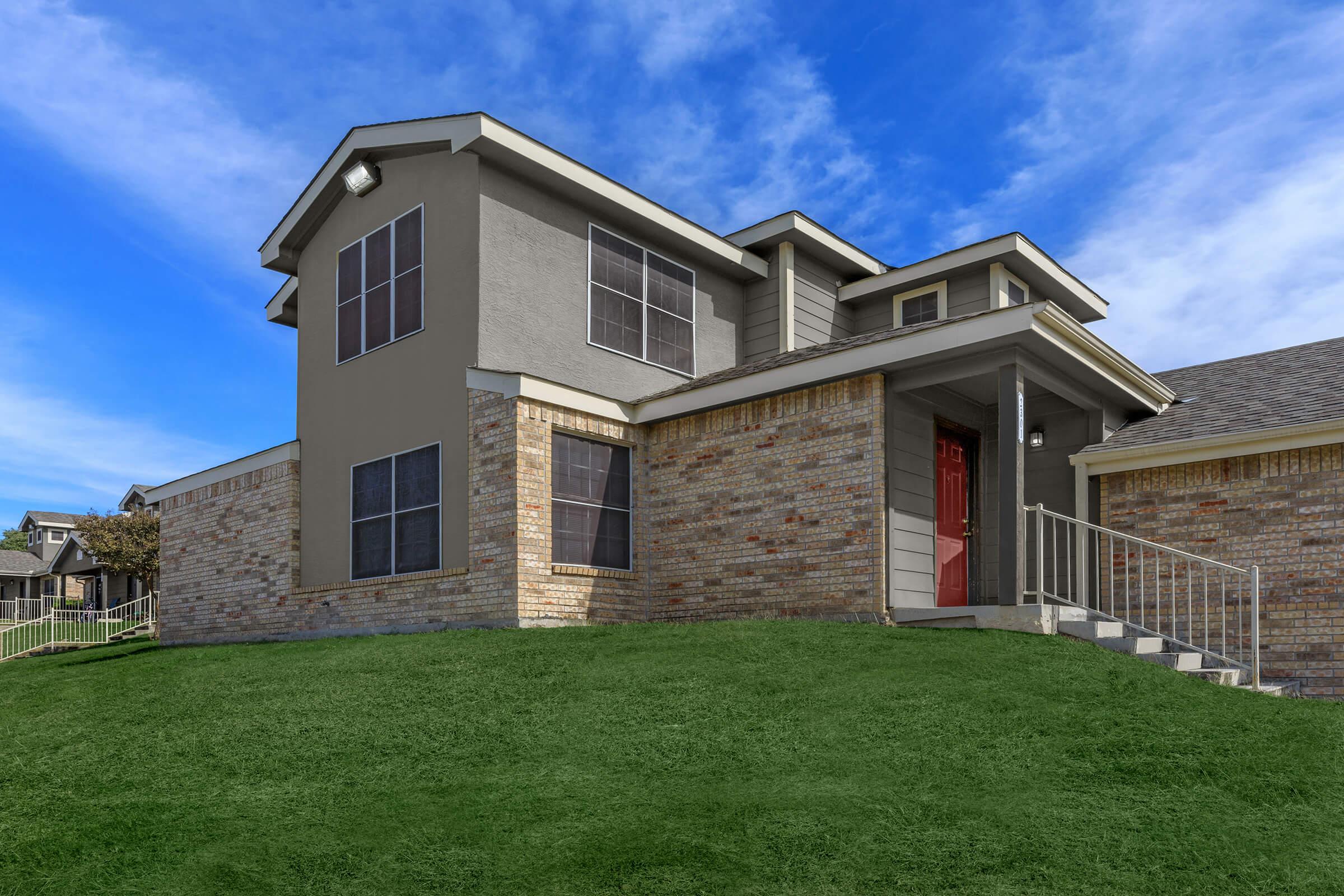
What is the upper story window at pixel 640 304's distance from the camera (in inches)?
553

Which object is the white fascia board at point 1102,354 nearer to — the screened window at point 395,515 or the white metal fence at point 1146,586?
the white metal fence at point 1146,586

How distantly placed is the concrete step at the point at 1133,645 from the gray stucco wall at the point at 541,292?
22.9ft

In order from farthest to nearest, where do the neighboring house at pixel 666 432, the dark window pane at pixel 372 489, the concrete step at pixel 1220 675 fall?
the dark window pane at pixel 372 489 → the neighboring house at pixel 666 432 → the concrete step at pixel 1220 675

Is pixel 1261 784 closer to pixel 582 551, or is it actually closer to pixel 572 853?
pixel 572 853

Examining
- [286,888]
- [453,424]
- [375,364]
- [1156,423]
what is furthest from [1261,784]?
[375,364]

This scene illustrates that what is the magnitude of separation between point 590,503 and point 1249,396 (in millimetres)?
8145

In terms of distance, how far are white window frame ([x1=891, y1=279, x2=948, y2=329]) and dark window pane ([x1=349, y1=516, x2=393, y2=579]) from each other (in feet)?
27.6

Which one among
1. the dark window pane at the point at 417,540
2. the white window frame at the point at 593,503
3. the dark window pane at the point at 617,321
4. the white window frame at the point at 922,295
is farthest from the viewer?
the white window frame at the point at 922,295

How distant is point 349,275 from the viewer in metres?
15.2

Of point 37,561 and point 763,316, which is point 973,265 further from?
point 37,561

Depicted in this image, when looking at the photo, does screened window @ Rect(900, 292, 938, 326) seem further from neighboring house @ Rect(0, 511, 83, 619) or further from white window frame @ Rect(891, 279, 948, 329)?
neighboring house @ Rect(0, 511, 83, 619)

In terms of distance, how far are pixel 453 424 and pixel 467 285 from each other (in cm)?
176

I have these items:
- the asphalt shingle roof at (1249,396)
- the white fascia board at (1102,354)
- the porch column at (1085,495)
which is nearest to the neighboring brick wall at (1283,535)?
the asphalt shingle roof at (1249,396)

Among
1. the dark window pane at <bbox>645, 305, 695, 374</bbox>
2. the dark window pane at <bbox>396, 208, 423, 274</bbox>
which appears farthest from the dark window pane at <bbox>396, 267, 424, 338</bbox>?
the dark window pane at <bbox>645, 305, 695, 374</bbox>
